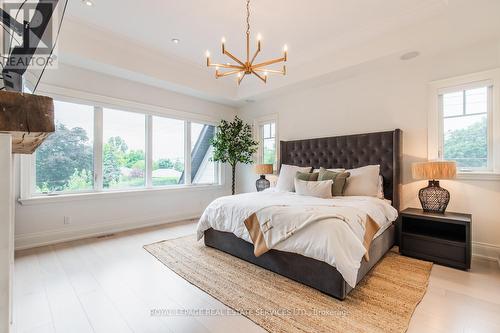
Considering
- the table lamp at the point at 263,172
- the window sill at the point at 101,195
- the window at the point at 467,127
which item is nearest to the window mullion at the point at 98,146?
the window sill at the point at 101,195

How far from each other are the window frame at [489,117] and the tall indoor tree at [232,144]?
315 centimetres

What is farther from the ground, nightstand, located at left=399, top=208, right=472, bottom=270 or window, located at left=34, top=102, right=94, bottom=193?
window, located at left=34, top=102, right=94, bottom=193

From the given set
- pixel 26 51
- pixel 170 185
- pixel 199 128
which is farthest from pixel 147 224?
pixel 26 51

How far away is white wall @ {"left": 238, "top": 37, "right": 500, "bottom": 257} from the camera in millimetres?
2797

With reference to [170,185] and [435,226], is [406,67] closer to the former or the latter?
[435,226]

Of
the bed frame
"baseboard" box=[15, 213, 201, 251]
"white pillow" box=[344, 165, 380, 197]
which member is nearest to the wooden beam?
the bed frame

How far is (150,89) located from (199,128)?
1345mm

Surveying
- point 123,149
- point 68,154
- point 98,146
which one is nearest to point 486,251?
point 123,149

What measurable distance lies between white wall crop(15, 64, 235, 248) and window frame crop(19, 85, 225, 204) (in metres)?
0.08

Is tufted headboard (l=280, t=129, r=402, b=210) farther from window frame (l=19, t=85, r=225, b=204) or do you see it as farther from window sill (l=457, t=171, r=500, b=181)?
window frame (l=19, t=85, r=225, b=204)

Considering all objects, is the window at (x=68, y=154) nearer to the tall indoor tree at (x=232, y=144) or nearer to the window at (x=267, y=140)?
the tall indoor tree at (x=232, y=144)

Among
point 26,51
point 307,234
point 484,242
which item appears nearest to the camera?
point 26,51

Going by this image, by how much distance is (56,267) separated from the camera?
2.53 m

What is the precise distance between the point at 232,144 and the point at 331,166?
2.14 metres
